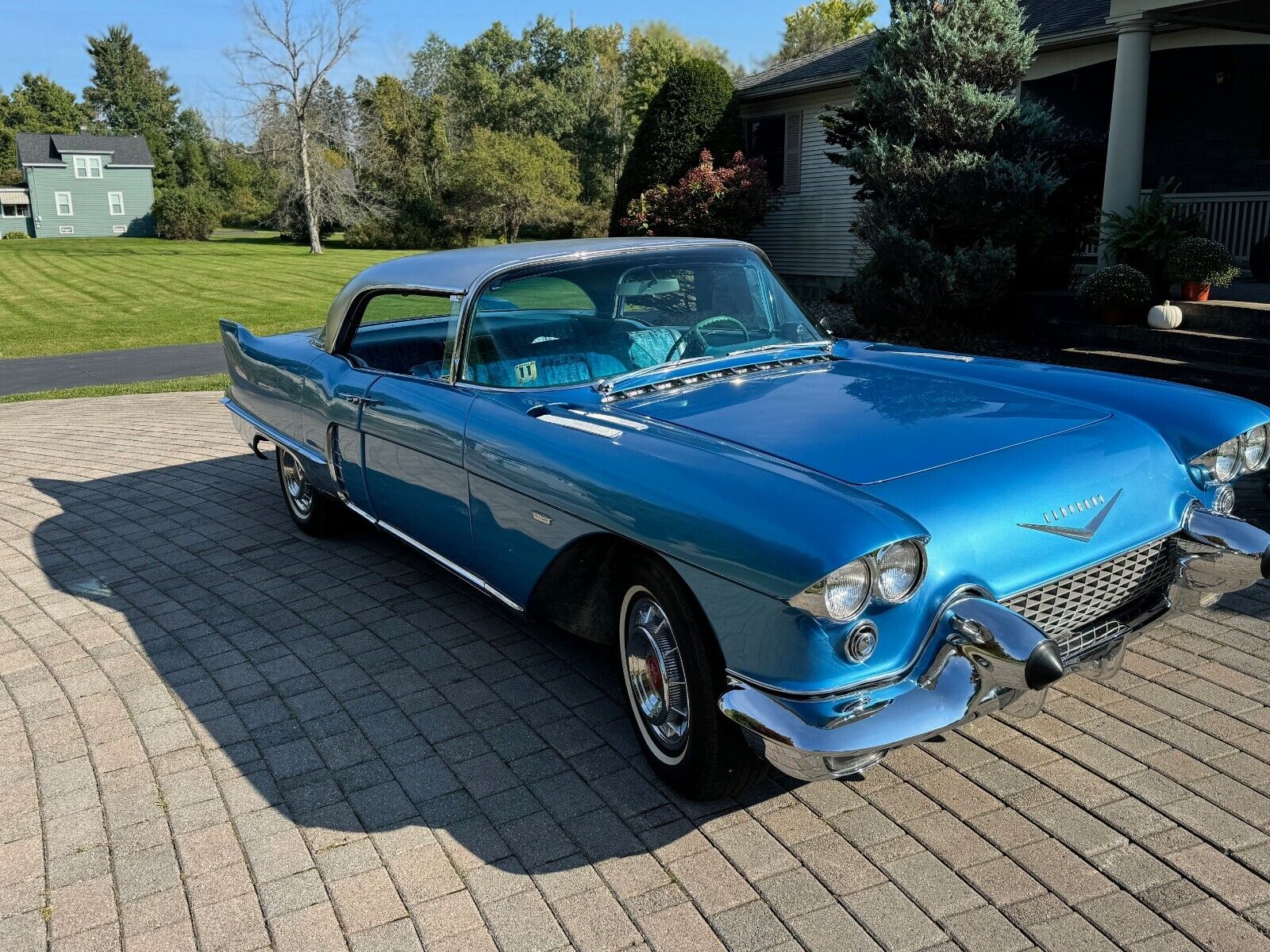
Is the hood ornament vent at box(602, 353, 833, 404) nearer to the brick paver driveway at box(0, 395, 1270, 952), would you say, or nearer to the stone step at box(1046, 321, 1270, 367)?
the brick paver driveway at box(0, 395, 1270, 952)

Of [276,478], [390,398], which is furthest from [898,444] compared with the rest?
[276,478]

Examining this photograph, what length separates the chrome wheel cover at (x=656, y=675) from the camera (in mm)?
2922

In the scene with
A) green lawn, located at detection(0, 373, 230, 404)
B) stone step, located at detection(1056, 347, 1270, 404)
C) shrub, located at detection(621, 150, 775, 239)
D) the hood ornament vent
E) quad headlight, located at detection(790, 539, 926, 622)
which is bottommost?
green lawn, located at detection(0, 373, 230, 404)

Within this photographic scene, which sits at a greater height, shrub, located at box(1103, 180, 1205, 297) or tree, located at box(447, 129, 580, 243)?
tree, located at box(447, 129, 580, 243)

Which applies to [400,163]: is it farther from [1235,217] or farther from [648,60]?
[1235,217]

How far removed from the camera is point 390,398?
13.9ft

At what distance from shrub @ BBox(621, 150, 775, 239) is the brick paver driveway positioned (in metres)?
14.4

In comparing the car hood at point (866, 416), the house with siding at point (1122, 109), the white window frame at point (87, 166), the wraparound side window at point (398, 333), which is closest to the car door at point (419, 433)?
the wraparound side window at point (398, 333)

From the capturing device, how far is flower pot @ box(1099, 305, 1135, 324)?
9.48m

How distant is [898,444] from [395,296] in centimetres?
277

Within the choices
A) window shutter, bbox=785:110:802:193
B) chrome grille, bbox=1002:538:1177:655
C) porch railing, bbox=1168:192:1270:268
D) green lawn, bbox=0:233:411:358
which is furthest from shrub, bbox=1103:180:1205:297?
green lawn, bbox=0:233:411:358

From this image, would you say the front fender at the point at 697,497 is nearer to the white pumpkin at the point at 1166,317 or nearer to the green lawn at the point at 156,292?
the white pumpkin at the point at 1166,317

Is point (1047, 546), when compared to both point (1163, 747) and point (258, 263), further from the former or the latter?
point (258, 263)

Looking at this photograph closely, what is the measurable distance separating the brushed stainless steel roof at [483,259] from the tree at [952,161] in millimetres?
7048
